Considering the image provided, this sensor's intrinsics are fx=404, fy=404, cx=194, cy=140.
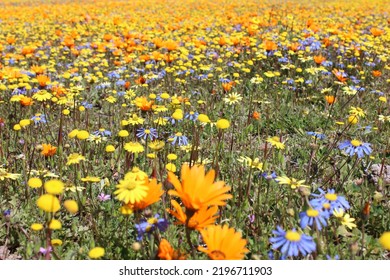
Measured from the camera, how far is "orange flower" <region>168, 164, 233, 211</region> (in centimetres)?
169

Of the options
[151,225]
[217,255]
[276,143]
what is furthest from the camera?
[276,143]

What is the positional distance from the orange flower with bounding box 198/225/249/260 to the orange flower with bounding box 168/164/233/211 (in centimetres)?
12

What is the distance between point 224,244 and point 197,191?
24 centimetres

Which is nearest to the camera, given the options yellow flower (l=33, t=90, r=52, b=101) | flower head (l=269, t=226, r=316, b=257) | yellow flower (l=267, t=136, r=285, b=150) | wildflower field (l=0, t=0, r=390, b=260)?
flower head (l=269, t=226, r=316, b=257)

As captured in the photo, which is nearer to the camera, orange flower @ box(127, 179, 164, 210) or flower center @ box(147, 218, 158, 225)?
orange flower @ box(127, 179, 164, 210)

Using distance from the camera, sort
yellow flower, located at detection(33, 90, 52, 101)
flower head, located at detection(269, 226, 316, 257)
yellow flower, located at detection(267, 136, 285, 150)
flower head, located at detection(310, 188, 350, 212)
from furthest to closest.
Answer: yellow flower, located at detection(33, 90, 52, 101)
yellow flower, located at detection(267, 136, 285, 150)
flower head, located at detection(310, 188, 350, 212)
flower head, located at detection(269, 226, 316, 257)

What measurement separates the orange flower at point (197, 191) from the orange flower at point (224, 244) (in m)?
0.12

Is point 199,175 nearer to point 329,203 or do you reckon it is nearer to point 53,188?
point 53,188

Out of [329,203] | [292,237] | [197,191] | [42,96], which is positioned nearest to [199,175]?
[197,191]

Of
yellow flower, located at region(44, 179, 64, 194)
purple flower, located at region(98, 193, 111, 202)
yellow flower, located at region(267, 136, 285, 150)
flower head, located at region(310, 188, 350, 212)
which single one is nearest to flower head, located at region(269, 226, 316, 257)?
flower head, located at region(310, 188, 350, 212)

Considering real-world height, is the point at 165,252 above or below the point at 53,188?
below

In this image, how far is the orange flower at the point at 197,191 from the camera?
1.69 meters

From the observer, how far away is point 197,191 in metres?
1.72

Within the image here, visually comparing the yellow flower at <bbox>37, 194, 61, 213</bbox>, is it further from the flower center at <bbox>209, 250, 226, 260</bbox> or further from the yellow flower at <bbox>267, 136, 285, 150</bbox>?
the yellow flower at <bbox>267, 136, 285, 150</bbox>
